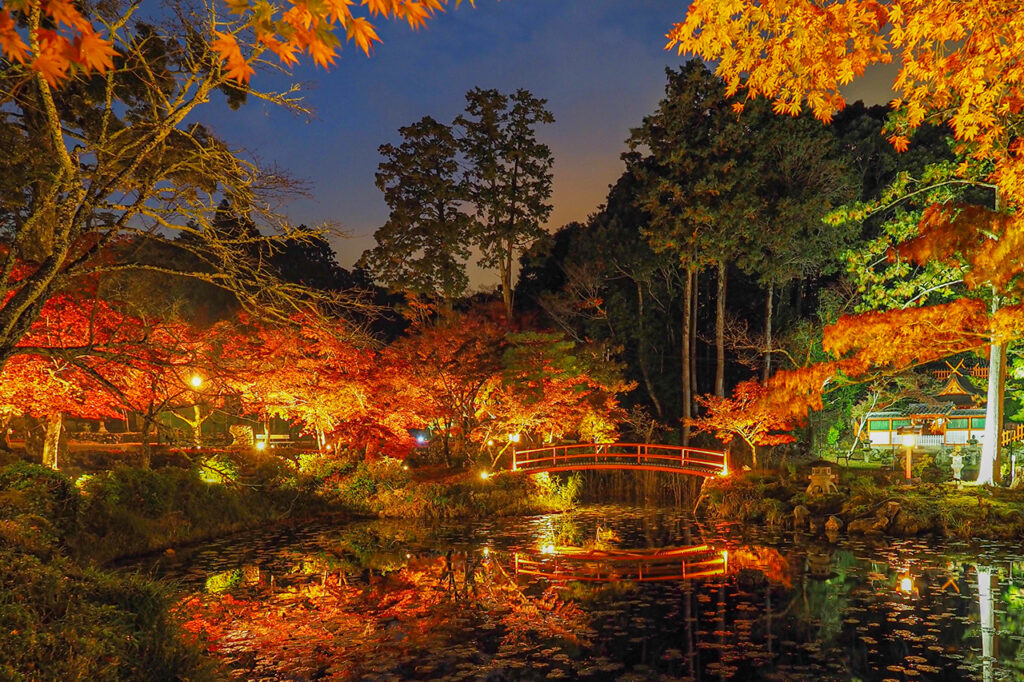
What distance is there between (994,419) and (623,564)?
1049 cm

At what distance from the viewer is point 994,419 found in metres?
16.3

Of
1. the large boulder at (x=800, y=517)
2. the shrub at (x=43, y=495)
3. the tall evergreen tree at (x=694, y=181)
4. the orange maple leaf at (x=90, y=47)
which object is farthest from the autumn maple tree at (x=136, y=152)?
the tall evergreen tree at (x=694, y=181)

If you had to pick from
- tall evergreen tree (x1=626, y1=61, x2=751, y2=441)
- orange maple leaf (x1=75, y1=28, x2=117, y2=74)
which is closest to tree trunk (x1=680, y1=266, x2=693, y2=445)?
tall evergreen tree (x1=626, y1=61, x2=751, y2=441)

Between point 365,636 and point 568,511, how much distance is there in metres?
11.6

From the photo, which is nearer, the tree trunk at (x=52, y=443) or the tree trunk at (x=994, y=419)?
the tree trunk at (x=52, y=443)

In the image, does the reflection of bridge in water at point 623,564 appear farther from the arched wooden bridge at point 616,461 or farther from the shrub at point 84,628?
the shrub at point 84,628

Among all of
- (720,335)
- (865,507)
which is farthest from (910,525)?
(720,335)

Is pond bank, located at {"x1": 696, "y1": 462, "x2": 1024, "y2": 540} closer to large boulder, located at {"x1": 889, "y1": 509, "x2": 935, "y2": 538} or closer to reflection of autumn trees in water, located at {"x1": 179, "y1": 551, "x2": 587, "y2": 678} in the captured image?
large boulder, located at {"x1": 889, "y1": 509, "x2": 935, "y2": 538}

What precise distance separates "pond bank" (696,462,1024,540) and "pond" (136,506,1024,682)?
36.5 inches

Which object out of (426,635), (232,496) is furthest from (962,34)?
(232,496)

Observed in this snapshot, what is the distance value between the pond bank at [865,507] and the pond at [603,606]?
36.5 inches

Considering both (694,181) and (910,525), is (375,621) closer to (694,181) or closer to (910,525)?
(910,525)

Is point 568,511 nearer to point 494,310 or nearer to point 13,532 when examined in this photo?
point 494,310

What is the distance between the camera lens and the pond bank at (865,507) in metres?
14.3
